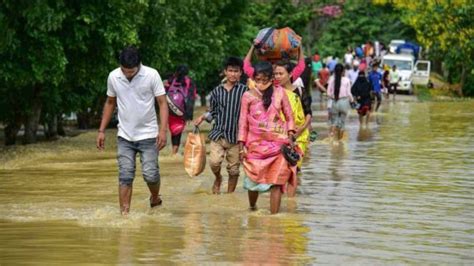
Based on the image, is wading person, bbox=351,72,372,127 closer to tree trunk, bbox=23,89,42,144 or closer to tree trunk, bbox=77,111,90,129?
tree trunk, bbox=77,111,90,129

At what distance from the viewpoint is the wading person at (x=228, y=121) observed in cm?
1437

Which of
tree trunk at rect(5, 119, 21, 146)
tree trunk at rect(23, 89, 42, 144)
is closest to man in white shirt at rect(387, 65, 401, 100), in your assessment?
tree trunk at rect(5, 119, 21, 146)

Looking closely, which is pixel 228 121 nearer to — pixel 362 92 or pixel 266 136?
pixel 266 136

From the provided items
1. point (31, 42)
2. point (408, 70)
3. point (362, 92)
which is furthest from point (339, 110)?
point (408, 70)

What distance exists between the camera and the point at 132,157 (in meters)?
12.2

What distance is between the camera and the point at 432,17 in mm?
47406

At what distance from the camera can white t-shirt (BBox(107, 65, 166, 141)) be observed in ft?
39.8

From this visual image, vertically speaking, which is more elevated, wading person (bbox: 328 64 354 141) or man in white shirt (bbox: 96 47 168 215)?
man in white shirt (bbox: 96 47 168 215)

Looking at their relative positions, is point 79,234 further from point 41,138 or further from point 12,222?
point 41,138

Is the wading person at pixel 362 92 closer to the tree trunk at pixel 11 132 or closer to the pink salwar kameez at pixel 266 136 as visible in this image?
the tree trunk at pixel 11 132

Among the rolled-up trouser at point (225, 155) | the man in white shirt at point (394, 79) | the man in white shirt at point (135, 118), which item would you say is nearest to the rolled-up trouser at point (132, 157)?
the man in white shirt at point (135, 118)

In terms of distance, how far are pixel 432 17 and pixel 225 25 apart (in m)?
11.5

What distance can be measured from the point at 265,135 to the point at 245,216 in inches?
32.3

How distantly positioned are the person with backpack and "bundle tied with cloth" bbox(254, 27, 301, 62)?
516 centimetres
